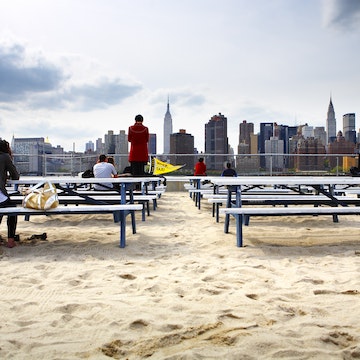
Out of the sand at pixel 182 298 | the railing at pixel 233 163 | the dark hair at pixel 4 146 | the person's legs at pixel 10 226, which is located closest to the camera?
the sand at pixel 182 298

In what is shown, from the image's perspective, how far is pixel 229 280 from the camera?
11.0 ft

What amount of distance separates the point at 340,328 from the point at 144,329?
1220 mm

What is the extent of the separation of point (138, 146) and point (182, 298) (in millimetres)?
4965

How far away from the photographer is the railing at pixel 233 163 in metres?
16.0

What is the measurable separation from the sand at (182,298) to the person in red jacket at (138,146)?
94.1 inches

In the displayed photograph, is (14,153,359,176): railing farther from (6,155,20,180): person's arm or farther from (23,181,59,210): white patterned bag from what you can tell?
(23,181,59,210): white patterned bag

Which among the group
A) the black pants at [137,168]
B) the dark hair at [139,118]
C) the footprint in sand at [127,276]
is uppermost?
the dark hair at [139,118]

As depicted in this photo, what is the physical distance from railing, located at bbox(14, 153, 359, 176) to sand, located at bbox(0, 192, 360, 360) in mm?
10736

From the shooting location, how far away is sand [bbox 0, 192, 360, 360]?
211cm

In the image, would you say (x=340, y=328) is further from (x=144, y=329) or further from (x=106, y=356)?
(x=106, y=356)

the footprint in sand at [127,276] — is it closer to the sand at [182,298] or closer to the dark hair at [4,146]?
the sand at [182,298]

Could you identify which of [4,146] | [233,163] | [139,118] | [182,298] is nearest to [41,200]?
[4,146]

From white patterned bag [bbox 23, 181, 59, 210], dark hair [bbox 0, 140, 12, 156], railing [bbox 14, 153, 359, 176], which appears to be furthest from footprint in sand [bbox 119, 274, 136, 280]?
railing [bbox 14, 153, 359, 176]

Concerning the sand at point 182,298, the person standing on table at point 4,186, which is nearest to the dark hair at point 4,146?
the person standing on table at point 4,186
